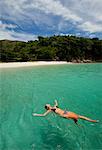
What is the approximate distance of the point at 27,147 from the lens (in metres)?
7.34

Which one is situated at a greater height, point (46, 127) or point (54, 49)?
point (54, 49)

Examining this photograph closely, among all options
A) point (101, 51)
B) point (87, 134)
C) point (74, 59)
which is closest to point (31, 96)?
point (87, 134)

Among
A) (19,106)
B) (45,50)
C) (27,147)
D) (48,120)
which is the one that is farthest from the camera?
(45,50)

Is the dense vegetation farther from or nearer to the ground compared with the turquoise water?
farther from the ground

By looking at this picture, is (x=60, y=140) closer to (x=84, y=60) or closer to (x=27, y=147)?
(x=27, y=147)

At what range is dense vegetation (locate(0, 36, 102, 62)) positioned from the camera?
4981cm

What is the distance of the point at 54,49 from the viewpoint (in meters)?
56.8

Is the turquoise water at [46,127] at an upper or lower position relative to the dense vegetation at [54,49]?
lower

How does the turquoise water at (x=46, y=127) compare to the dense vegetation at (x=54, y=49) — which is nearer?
the turquoise water at (x=46, y=127)

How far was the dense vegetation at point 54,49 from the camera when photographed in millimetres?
49812

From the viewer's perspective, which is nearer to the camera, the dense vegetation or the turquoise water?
the turquoise water

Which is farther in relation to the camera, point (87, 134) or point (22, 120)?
point (22, 120)

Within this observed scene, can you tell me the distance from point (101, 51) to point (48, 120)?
2301 inches

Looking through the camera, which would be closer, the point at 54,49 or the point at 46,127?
the point at 46,127
